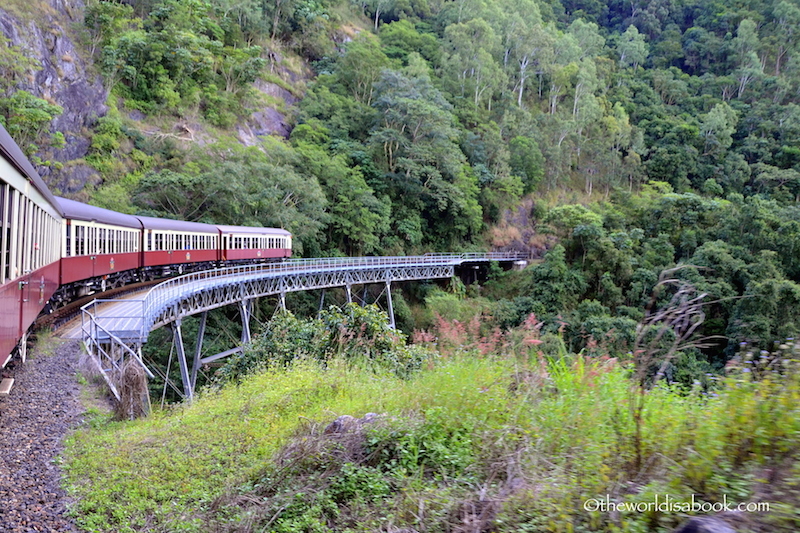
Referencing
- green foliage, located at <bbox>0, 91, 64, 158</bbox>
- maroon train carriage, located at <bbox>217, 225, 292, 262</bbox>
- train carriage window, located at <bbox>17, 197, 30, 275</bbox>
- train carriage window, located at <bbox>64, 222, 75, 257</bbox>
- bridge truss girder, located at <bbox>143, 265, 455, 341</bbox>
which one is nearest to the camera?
train carriage window, located at <bbox>17, 197, 30, 275</bbox>

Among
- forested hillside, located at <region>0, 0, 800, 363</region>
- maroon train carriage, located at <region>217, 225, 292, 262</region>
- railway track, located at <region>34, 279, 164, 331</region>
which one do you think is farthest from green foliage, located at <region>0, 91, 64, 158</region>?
railway track, located at <region>34, 279, 164, 331</region>

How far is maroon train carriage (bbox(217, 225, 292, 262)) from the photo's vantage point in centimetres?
2430

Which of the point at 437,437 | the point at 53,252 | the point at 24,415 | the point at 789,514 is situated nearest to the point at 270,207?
the point at 53,252

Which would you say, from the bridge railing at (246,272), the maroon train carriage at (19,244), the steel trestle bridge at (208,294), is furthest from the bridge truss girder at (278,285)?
the maroon train carriage at (19,244)

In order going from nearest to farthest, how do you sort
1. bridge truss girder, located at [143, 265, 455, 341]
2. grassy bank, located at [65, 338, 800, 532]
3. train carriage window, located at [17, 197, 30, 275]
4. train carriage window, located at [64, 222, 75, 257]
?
grassy bank, located at [65, 338, 800, 532] → train carriage window, located at [17, 197, 30, 275] → train carriage window, located at [64, 222, 75, 257] → bridge truss girder, located at [143, 265, 455, 341]

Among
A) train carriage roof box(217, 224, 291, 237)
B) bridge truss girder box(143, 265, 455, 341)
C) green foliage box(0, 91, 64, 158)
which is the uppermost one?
green foliage box(0, 91, 64, 158)

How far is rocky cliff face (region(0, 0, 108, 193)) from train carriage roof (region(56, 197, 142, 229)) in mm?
13427

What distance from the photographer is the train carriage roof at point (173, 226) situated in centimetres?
1855

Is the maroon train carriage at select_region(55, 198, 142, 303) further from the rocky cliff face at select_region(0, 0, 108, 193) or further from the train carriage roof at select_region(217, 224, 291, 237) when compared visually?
the rocky cliff face at select_region(0, 0, 108, 193)

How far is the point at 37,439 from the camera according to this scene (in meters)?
5.82

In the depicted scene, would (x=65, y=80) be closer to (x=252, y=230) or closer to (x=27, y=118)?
(x=27, y=118)

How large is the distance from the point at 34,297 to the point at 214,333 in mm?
18238

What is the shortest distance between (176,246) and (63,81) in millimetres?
17620

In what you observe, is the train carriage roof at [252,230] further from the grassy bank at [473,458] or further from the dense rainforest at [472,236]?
the grassy bank at [473,458]
